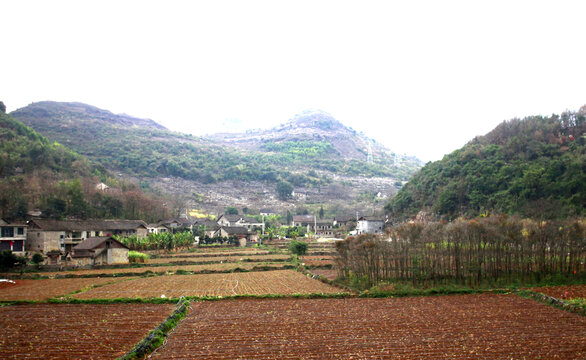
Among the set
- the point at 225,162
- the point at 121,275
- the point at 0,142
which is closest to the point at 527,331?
the point at 121,275

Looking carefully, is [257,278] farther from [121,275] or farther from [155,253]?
[155,253]

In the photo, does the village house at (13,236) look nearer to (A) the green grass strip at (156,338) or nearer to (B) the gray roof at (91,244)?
(B) the gray roof at (91,244)

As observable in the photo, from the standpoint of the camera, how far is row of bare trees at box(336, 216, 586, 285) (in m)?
26.0

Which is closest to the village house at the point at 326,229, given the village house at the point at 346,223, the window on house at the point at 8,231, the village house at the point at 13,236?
the village house at the point at 346,223

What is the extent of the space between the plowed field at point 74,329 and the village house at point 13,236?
27.0 m

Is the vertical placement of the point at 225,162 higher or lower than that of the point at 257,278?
higher

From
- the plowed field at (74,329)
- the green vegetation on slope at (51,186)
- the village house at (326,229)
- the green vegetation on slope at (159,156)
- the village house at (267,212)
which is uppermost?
the green vegetation on slope at (159,156)

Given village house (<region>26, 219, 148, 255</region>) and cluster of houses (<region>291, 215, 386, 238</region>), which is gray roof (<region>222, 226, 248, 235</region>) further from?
village house (<region>26, 219, 148, 255</region>)

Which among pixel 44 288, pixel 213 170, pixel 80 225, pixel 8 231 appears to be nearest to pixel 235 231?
pixel 80 225

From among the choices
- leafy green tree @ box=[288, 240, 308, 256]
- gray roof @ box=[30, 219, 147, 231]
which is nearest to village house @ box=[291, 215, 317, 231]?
gray roof @ box=[30, 219, 147, 231]

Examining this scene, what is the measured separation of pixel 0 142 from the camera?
71.8m

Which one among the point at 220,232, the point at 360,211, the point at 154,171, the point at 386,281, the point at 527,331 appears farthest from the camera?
the point at 154,171

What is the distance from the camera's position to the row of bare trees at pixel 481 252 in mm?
26016

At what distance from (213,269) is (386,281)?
18.4 metres
